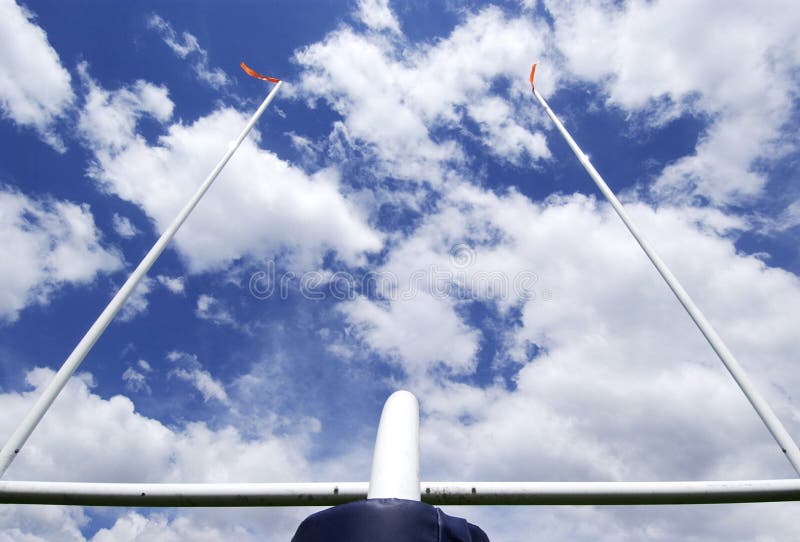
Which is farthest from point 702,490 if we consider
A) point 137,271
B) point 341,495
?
point 137,271

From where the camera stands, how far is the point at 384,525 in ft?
2.18

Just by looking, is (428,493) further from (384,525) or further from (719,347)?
(719,347)

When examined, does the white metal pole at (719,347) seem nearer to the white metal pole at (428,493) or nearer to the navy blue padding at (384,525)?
the white metal pole at (428,493)

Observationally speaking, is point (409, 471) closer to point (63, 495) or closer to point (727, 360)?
point (63, 495)

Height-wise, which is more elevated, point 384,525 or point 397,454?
point 397,454

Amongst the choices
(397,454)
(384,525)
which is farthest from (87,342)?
(384,525)

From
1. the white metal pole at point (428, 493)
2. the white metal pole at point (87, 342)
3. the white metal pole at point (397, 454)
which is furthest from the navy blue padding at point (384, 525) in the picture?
the white metal pole at point (87, 342)

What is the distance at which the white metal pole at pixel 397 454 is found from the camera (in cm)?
92

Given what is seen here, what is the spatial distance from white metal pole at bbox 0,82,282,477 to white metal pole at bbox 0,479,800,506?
90cm

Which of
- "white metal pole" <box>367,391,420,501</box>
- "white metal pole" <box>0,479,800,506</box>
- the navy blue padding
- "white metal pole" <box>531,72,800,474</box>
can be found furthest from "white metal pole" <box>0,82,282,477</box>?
"white metal pole" <box>531,72,800,474</box>

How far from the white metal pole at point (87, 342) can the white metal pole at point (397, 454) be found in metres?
2.49

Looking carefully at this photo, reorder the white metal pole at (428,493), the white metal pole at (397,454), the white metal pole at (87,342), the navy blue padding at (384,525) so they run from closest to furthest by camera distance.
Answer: the navy blue padding at (384,525) < the white metal pole at (397,454) < the white metal pole at (428,493) < the white metal pole at (87,342)

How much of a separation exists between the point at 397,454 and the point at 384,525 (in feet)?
1.10

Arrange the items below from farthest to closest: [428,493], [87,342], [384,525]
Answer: [87,342], [428,493], [384,525]
